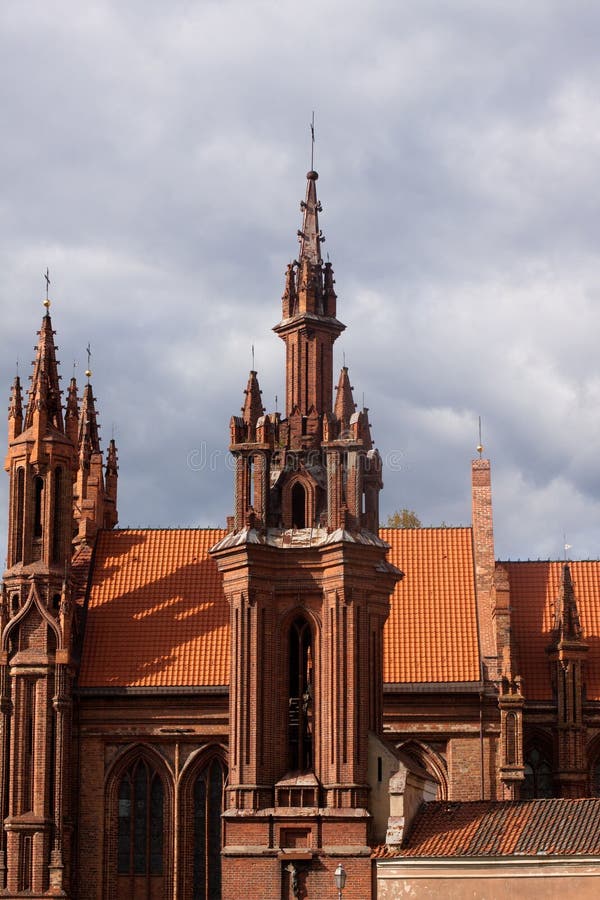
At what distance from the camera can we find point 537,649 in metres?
64.0

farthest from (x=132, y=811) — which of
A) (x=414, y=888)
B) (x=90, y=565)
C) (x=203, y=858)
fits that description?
(x=414, y=888)

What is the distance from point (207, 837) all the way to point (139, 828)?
2373 mm

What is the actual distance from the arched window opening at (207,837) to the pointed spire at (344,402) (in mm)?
13459

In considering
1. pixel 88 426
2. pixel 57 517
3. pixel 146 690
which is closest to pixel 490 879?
pixel 146 690

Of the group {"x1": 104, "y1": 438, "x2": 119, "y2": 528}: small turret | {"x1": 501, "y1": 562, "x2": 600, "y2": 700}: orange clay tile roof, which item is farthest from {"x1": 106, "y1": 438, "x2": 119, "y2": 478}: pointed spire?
{"x1": 501, "y1": 562, "x2": 600, "y2": 700}: orange clay tile roof

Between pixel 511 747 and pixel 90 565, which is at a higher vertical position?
pixel 90 565

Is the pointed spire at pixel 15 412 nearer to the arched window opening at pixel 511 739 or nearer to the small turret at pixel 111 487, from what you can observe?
the small turret at pixel 111 487

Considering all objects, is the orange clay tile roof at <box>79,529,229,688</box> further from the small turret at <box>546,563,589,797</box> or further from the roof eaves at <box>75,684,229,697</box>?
the small turret at <box>546,563,589,797</box>

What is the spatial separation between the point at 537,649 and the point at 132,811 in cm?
1514

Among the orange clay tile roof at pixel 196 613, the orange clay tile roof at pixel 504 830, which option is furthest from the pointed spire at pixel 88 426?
the orange clay tile roof at pixel 504 830

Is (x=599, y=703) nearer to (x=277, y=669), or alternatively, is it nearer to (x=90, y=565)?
(x=277, y=669)

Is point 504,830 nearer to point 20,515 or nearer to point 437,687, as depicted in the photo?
point 437,687

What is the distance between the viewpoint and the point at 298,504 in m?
55.4

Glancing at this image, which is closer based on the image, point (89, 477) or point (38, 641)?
point (38, 641)
